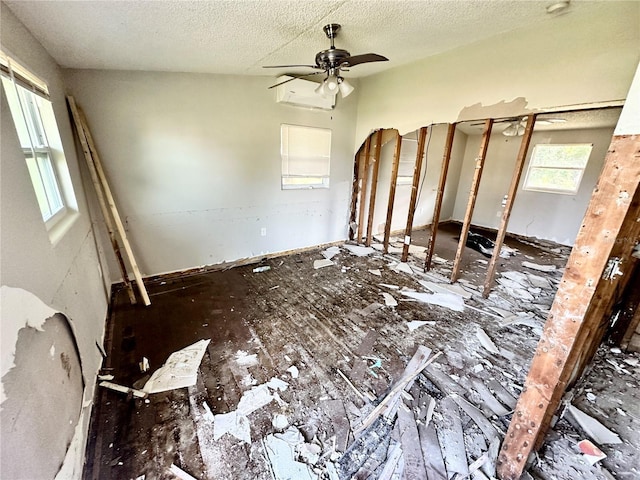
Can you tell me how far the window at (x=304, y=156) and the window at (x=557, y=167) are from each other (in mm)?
4542

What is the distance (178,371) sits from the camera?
2041 millimetres

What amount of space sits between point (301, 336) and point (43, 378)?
1756 mm

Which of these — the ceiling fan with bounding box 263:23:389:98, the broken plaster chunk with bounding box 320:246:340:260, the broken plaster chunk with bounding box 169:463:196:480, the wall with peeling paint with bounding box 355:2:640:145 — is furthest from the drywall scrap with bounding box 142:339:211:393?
the wall with peeling paint with bounding box 355:2:640:145

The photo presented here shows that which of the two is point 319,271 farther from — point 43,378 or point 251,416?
point 43,378

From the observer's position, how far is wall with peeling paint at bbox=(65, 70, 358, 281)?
9.27 feet

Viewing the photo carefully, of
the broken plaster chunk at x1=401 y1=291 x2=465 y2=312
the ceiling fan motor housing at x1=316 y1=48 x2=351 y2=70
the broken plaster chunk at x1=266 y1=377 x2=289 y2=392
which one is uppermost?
the ceiling fan motor housing at x1=316 y1=48 x2=351 y2=70

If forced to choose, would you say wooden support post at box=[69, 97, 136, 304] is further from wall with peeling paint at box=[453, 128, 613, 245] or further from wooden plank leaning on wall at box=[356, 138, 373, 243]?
wall with peeling paint at box=[453, 128, 613, 245]

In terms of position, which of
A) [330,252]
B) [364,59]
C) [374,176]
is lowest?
[330,252]

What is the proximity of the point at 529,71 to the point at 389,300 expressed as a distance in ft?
8.88

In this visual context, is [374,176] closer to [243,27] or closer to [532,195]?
[243,27]

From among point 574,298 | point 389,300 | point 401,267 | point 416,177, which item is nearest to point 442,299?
point 389,300

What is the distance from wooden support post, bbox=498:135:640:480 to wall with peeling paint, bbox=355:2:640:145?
1.88 meters

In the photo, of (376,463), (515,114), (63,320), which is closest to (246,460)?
(376,463)

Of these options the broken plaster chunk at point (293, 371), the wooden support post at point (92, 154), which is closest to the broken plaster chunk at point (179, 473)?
the broken plaster chunk at point (293, 371)
